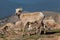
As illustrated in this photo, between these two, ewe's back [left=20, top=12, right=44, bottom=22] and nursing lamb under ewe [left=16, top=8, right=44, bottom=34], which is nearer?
nursing lamb under ewe [left=16, top=8, right=44, bottom=34]

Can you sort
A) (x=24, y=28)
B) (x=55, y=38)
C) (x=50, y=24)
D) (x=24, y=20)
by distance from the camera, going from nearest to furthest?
(x=55, y=38) < (x=24, y=28) < (x=24, y=20) < (x=50, y=24)

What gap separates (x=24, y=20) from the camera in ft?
80.2

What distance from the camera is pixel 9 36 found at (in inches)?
742

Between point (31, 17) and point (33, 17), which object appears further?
point (31, 17)

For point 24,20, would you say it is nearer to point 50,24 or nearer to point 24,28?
point 24,28

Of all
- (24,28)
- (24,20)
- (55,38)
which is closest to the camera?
(55,38)

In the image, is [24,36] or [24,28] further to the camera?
[24,28]

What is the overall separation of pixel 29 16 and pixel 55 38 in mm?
7776

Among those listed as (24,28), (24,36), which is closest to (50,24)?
(24,28)

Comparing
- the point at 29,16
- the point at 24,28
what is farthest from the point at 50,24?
the point at 24,28

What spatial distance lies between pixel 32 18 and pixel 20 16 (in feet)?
3.86

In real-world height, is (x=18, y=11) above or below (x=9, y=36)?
above

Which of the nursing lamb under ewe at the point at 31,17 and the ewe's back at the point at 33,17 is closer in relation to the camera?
the nursing lamb under ewe at the point at 31,17

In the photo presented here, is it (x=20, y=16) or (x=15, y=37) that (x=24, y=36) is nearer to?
(x=15, y=37)
